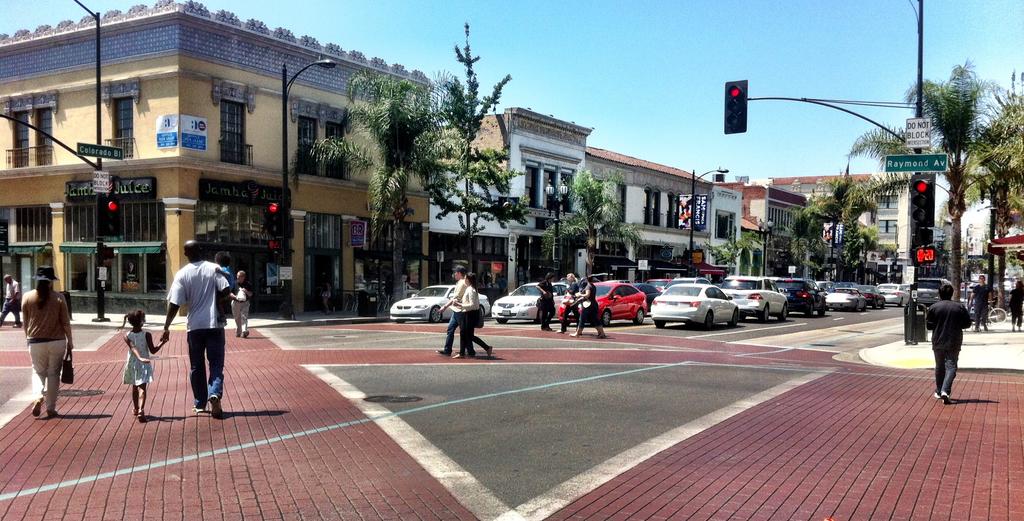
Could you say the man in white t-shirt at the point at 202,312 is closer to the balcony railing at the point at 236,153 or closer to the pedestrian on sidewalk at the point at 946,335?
the pedestrian on sidewalk at the point at 946,335

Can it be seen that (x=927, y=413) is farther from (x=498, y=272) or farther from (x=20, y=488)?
(x=498, y=272)

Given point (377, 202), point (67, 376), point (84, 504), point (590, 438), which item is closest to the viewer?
point (84, 504)

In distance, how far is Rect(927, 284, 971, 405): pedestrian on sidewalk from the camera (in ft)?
36.4

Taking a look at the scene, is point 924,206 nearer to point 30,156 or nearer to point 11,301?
point 11,301

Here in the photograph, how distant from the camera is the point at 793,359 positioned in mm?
17625

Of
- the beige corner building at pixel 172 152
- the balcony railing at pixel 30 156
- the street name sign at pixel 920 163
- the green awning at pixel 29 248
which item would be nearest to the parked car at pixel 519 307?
the beige corner building at pixel 172 152

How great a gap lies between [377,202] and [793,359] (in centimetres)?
1720

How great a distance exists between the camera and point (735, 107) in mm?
19688

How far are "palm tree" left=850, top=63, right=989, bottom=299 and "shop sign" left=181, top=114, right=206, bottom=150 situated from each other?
2315 centimetres

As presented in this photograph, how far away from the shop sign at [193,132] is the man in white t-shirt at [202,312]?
67.9ft

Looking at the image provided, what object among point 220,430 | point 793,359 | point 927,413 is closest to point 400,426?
point 220,430

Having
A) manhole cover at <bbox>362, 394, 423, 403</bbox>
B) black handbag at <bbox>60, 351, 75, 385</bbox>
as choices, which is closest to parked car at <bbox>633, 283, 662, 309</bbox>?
manhole cover at <bbox>362, 394, 423, 403</bbox>

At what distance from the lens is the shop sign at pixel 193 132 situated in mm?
28016

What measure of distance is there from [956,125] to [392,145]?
19049mm
